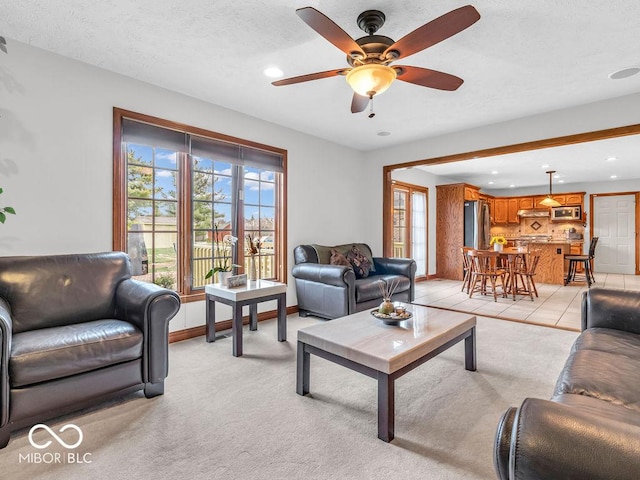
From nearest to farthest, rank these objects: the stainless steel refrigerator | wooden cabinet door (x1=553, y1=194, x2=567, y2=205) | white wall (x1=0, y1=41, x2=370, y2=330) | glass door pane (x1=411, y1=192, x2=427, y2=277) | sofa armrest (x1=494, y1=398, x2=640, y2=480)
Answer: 1. sofa armrest (x1=494, y1=398, x2=640, y2=480)
2. white wall (x1=0, y1=41, x2=370, y2=330)
3. glass door pane (x1=411, y1=192, x2=427, y2=277)
4. the stainless steel refrigerator
5. wooden cabinet door (x1=553, y1=194, x2=567, y2=205)

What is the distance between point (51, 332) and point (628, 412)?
2936 mm

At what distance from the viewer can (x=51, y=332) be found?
2107 millimetres

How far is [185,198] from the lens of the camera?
11.6 feet

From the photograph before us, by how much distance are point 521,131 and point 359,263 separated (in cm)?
257

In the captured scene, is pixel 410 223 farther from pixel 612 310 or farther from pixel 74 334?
pixel 74 334

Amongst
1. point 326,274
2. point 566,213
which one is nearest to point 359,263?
point 326,274

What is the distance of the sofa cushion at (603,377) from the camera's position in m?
1.34

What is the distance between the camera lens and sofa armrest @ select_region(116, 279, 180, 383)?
7.28 feet

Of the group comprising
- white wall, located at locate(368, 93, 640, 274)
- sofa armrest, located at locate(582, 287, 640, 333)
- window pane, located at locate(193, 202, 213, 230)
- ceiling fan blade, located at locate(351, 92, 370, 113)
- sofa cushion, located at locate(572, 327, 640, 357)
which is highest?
white wall, located at locate(368, 93, 640, 274)

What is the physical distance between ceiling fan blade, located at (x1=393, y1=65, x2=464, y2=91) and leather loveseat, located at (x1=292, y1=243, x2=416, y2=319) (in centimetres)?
212

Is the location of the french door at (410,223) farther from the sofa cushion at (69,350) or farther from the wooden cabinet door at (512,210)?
the sofa cushion at (69,350)

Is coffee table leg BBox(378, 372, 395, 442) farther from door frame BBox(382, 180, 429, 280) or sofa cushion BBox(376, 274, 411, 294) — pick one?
door frame BBox(382, 180, 429, 280)

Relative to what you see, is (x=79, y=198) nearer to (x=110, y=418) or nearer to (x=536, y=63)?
(x=110, y=418)

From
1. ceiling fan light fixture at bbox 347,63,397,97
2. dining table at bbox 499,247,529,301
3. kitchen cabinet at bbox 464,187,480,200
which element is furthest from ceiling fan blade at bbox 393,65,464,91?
kitchen cabinet at bbox 464,187,480,200
